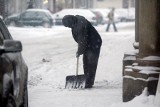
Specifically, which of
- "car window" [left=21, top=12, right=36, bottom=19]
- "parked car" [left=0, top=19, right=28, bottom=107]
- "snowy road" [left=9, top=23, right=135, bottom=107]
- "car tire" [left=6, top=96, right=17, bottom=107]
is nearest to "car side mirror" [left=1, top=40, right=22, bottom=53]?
"parked car" [left=0, top=19, right=28, bottom=107]

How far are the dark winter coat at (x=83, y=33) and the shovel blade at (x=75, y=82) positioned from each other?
569 millimetres

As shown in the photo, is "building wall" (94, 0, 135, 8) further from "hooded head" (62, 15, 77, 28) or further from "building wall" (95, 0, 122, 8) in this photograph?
"hooded head" (62, 15, 77, 28)

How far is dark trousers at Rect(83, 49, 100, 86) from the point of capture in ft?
34.0

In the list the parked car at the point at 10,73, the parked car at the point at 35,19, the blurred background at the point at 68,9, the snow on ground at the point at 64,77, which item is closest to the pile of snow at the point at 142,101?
the snow on ground at the point at 64,77

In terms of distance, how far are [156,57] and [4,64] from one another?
372 centimetres

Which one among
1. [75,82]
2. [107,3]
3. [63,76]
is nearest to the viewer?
[75,82]

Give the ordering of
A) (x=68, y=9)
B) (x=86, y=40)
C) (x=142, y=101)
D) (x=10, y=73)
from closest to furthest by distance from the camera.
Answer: (x=10, y=73)
(x=142, y=101)
(x=86, y=40)
(x=68, y=9)

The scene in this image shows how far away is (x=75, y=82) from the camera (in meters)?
10.3

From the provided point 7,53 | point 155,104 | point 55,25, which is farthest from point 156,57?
point 55,25

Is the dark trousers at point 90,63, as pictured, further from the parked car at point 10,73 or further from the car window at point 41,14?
the car window at point 41,14

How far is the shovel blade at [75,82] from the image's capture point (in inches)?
406

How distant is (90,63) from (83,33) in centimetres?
77

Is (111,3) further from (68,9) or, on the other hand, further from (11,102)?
(11,102)

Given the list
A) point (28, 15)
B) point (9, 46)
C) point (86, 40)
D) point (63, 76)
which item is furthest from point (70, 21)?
point (28, 15)
